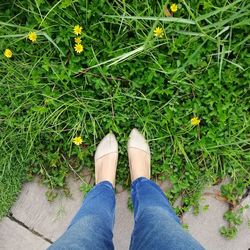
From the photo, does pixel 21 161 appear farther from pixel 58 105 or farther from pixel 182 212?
pixel 182 212

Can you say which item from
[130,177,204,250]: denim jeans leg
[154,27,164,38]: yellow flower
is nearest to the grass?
[154,27,164,38]: yellow flower

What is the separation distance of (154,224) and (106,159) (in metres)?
0.56

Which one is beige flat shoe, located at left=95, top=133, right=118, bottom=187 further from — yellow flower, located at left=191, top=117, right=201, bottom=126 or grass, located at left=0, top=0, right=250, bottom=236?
yellow flower, located at left=191, top=117, right=201, bottom=126

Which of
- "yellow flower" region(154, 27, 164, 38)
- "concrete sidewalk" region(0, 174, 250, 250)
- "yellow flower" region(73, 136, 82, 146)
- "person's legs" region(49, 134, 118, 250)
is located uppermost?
"yellow flower" region(154, 27, 164, 38)

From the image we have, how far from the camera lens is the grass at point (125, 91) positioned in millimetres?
1921

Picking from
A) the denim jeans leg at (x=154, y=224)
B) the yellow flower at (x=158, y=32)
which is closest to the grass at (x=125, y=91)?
the yellow flower at (x=158, y=32)

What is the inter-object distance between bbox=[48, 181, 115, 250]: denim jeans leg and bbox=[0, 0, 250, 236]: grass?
25 cm

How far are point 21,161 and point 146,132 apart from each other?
2.29 feet

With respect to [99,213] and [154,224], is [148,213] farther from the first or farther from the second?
[99,213]

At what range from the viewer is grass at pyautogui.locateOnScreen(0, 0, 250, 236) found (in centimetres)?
192

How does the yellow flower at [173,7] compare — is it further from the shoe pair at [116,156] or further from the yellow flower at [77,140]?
the yellow flower at [77,140]

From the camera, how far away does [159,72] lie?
2.01m

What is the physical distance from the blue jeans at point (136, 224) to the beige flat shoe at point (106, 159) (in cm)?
6

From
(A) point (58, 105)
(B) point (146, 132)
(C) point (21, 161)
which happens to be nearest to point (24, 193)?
(C) point (21, 161)
